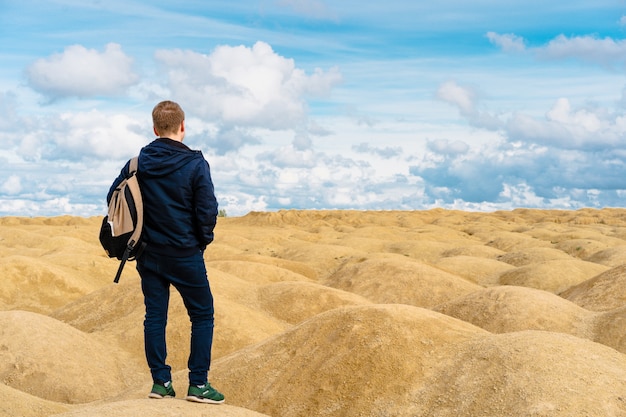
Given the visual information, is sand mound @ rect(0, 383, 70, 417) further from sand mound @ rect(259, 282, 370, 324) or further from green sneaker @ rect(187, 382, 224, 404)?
sand mound @ rect(259, 282, 370, 324)

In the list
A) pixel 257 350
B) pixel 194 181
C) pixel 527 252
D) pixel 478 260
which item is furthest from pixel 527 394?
pixel 527 252

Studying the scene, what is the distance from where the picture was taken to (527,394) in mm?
10969

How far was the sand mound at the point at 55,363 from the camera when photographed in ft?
57.2

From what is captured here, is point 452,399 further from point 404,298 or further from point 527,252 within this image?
point 527,252

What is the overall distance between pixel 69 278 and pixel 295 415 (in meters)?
23.6

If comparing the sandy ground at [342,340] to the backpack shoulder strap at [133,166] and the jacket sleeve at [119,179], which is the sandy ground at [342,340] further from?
the backpack shoulder strap at [133,166]

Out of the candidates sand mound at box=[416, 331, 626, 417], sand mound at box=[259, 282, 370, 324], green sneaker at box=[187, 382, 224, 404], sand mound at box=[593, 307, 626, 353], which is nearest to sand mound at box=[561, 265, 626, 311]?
sand mound at box=[593, 307, 626, 353]

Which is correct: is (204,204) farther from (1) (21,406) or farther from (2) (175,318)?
(2) (175,318)

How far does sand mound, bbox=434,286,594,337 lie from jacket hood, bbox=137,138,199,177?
16734 millimetres

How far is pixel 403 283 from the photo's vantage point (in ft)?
104

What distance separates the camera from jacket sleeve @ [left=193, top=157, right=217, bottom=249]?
7566 millimetres

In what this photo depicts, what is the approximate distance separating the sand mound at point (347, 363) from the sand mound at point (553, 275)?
817 inches

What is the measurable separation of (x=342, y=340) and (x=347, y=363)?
738mm

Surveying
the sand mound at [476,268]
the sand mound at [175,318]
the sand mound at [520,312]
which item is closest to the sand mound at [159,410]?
the sand mound at [175,318]
